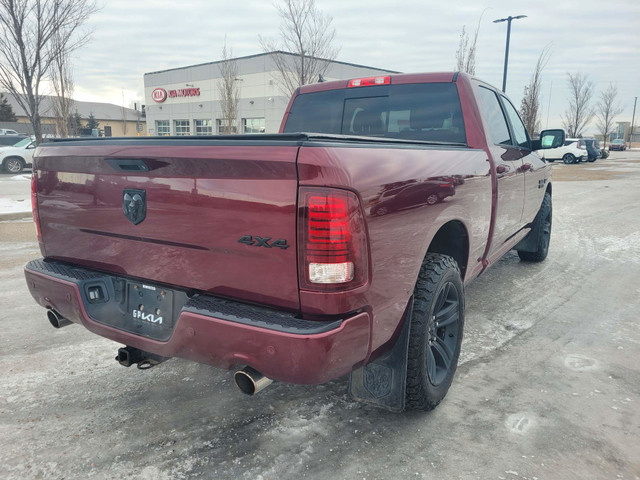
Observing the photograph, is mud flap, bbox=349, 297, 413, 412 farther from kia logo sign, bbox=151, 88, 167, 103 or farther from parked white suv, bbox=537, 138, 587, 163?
kia logo sign, bbox=151, 88, 167, 103

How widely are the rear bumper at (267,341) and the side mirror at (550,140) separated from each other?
13.2 ft

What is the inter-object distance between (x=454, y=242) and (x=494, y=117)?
1.50 m

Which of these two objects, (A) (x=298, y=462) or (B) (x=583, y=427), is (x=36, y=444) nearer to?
(A) (x=298, y=462)

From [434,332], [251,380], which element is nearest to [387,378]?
[434,332]

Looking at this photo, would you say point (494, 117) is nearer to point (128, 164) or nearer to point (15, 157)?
point (128, 164)

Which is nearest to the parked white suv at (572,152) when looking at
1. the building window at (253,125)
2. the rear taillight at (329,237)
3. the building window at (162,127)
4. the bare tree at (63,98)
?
the building window at (253,125)

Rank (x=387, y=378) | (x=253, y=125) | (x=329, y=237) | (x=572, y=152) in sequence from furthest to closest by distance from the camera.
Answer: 1. (x=253, y=125)
2. (x=572, y=152)
3. (x=387, y=378)
4. (x=329, y=237)

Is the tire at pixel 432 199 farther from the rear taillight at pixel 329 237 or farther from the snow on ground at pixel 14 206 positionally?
the snow on ground at pixel 14 206

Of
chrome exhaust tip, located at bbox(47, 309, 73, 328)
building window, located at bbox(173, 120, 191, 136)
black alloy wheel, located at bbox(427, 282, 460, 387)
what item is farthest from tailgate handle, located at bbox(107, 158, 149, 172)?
building window, located at bbox(173, 120, 191, 136)

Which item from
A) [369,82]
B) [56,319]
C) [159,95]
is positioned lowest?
[56,319]

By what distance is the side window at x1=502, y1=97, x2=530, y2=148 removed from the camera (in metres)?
4.70

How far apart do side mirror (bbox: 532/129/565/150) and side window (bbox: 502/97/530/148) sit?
0.13m

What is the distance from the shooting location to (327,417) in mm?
2777

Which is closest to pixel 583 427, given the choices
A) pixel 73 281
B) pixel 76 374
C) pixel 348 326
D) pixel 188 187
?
pixel 348 326
